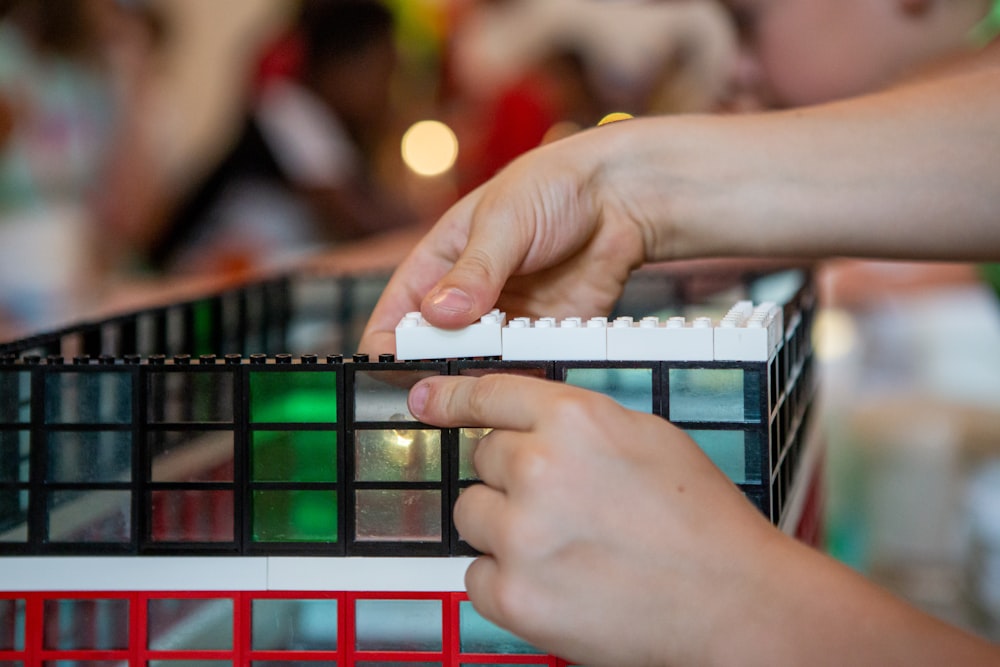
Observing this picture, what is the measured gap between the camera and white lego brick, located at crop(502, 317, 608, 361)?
2.13 ft

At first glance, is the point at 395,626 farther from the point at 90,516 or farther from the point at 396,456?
the point at 90,516

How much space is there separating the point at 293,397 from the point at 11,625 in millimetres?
284

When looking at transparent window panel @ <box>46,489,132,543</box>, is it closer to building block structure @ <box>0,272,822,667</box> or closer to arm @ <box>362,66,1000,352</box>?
building block structure @ <box>0,272,822,667</box>

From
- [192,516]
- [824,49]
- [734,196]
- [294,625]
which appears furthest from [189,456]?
[824,49]

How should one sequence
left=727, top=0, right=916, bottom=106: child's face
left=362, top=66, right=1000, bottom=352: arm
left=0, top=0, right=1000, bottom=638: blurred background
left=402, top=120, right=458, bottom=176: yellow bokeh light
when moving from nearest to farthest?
left=362, top=66, right=1000, bottom=352: arm < left=727, top=0, right=916, bottom=106: child's face < left=0, top=0, right=1000, bottom=638: blurred background < left=402, top=120, right=458, bottom=176: yellow bokeh light

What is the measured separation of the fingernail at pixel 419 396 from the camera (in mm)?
631

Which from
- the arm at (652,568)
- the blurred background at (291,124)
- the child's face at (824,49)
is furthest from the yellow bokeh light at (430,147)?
the arm at (652,568)

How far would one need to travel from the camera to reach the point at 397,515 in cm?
67

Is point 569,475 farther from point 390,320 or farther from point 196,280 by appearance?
point 196,280

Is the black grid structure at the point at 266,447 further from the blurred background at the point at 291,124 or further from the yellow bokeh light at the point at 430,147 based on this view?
the yellow bokeh light at the point at 430,147

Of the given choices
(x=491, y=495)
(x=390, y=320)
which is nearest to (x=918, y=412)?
(x=390, y=320)

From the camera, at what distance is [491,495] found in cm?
57

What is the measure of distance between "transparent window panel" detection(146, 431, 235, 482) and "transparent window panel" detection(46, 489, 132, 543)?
3 centimetres

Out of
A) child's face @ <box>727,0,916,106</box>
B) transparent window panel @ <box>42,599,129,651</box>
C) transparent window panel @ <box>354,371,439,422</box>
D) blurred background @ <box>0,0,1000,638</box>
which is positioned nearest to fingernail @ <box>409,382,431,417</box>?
transparent window panel @ <box>354,371,439,422</box>
